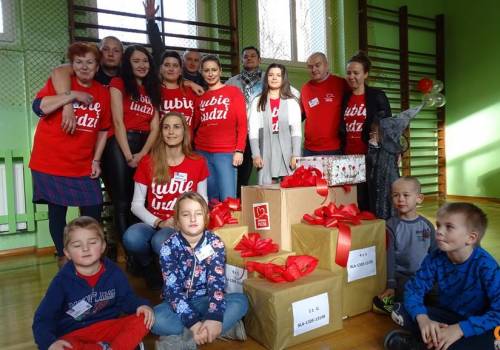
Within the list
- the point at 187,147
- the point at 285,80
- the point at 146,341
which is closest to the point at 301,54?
the point at 285,80

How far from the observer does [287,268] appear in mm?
1622

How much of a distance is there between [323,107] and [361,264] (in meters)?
1.23

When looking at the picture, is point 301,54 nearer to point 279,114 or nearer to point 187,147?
point 279,114

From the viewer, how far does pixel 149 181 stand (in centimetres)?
207

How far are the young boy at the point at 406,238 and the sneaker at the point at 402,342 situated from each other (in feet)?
1.36

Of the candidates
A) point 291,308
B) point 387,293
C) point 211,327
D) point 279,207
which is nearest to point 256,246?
point 279,207

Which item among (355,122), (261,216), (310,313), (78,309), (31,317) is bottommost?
(31,317)

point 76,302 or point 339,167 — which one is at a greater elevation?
point 339,167

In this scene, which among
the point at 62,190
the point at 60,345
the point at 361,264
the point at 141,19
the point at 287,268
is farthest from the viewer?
the point at 141,19

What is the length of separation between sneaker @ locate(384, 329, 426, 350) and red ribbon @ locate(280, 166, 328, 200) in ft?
2.31

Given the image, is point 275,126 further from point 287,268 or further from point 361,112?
point 287,268

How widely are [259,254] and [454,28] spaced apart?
5635 mm

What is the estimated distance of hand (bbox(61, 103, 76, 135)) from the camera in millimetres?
1971

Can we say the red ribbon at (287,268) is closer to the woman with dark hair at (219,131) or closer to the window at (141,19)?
the woman with dark hair at (219,131)
